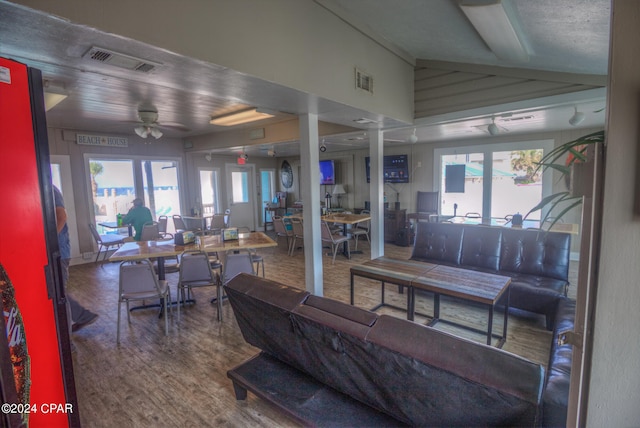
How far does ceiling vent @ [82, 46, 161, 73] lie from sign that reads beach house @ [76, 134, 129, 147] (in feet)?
17.2

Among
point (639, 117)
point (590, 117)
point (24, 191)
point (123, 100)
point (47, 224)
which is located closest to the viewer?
point (639, 117)

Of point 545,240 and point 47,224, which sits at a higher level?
point 47,224

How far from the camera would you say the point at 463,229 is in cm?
405

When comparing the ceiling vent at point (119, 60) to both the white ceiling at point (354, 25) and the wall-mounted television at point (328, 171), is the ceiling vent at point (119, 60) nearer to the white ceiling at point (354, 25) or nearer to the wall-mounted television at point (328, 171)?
the white ceiling at point (354, 25)

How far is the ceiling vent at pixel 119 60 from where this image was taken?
182cm

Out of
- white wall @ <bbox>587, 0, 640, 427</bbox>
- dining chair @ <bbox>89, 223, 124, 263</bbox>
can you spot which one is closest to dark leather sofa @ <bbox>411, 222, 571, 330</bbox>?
white wall @ <bbox>587, 0, 640, 427</bbox>

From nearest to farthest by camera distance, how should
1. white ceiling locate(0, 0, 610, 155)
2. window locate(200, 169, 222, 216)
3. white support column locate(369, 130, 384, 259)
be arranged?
white ceiling locate(0, 0, 610, 155)
white support column locate(369, 130, 384, 259)
window locate(200, 169, 222, 216)

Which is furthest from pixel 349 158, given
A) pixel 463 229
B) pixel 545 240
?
pixel 545 240

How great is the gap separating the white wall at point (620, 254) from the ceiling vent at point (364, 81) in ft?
8.59

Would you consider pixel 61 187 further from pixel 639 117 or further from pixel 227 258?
pixel 639 117

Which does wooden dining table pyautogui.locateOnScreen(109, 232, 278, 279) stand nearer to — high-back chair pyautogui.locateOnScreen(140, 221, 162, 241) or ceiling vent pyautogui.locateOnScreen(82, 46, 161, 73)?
high-back chair pyautogui.locateOnScreen(140, 221, 162, 241)

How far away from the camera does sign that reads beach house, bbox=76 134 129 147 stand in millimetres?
6078

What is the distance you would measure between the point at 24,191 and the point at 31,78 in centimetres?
52

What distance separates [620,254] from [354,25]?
309 centimetres
